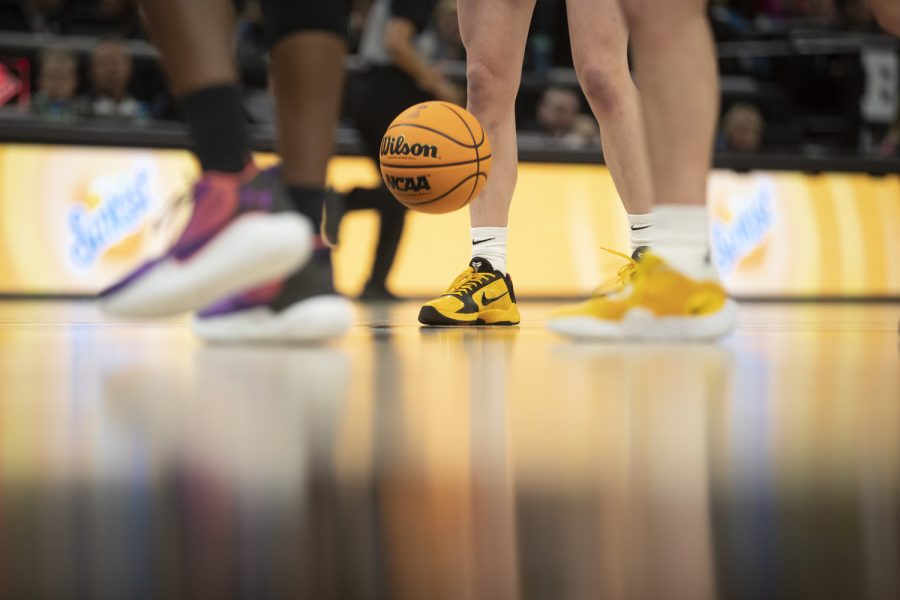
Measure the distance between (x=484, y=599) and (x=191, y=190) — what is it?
1064 millimetres

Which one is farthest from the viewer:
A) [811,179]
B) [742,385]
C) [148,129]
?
[811,179]

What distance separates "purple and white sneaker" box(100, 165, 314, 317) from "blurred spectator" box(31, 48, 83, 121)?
13.7 ft

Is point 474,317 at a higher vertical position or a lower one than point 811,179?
lower

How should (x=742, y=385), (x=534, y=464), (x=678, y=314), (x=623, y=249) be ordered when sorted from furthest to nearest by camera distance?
1. (x=623, y=249)
2. (x=678, y=314)
3. (x=742, y=385)
4. (x=534, y=464)

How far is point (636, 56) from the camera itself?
63.5 inches

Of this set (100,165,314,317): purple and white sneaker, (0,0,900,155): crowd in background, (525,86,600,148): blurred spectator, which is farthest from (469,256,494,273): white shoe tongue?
(525,86,600,148): blurred spectator

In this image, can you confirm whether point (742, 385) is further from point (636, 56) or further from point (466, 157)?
point (466, 157)

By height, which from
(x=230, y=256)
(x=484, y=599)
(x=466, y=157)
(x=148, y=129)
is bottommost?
(x=484, y=599)

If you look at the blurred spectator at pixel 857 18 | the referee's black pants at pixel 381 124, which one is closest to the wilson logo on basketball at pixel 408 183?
the referee's black pants at pixel 381 124

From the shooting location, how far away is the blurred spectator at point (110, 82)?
531 centimetres

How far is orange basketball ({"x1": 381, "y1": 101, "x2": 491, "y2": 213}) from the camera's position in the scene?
7.64 ft

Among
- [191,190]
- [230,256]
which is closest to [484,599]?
[230,256]

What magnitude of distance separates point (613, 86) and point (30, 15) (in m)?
5.19

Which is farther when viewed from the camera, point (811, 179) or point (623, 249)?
point (811, 179)
